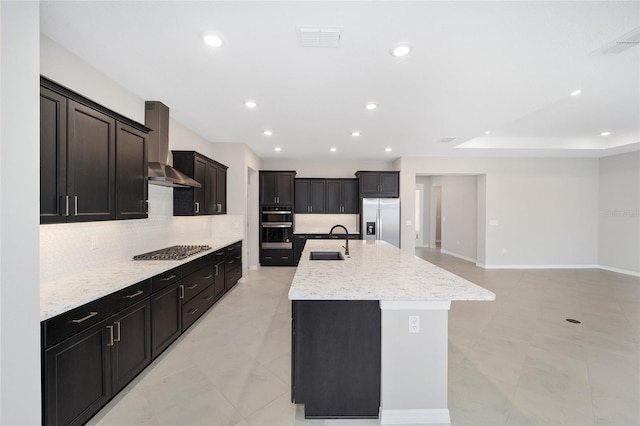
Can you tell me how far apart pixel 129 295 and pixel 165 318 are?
669mm

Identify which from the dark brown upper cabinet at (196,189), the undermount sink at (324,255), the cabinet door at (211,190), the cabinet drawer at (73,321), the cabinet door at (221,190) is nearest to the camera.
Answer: the cabinet drawer at (73,321)

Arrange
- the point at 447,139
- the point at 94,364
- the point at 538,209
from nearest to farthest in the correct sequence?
the point at 94,364 < the point at 447,139 < the point at 538,209

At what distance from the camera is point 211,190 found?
4.53 m

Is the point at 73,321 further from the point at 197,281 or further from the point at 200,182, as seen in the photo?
the point at 200,182

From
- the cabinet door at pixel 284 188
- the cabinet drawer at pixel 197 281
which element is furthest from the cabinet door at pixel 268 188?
the cabinet drawer at pixel 197 281

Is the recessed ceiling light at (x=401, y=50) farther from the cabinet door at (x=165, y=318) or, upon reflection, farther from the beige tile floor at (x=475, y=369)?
the cabinet door at (x=165, y=318)

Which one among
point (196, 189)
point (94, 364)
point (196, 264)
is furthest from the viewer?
point (196, 189)

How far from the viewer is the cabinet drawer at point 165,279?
253cm

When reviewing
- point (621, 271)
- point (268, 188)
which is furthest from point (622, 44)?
point (621, 271)

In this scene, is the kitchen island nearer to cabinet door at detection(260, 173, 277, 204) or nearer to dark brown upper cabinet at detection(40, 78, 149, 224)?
dark brown upper cabinet at detection(40, 78, 149, 224)

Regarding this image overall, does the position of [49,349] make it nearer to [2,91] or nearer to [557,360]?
[2,91]

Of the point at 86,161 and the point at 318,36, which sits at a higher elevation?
the point at 318,36

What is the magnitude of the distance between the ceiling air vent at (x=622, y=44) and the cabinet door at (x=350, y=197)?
16.8 ft

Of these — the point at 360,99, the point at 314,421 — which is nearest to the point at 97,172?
the point at 314,421
